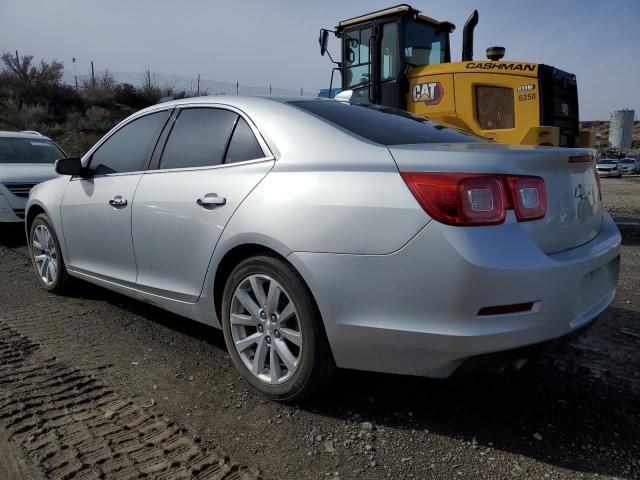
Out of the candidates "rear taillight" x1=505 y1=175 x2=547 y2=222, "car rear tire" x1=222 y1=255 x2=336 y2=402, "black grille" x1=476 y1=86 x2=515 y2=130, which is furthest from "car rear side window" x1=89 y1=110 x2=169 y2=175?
"black grille" x1=476 y1=86 x2=515 y2=130

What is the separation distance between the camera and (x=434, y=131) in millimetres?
3217

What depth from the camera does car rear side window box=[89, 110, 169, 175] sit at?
12.6 ft

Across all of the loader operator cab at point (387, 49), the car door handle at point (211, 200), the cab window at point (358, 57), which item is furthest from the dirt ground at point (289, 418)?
the cab window at point (358, 57)

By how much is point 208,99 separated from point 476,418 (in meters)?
2.49

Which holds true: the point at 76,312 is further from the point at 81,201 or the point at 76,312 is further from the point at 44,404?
the point at 44,404

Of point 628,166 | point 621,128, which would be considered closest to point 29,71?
point 628,166

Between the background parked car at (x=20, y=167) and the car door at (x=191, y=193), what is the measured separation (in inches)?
174

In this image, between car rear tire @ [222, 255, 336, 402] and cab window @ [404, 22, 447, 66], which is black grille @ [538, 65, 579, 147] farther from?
car rear tire @ [222, 255, 336, 402]

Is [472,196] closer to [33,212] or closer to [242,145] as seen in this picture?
[242,145]

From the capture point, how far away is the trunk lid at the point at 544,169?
2352mm

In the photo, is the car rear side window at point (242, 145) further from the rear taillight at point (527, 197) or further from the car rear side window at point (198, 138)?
the rear taillight at point (527, 197)

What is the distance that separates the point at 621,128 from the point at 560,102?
211 ft

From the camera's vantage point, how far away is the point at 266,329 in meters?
2.84

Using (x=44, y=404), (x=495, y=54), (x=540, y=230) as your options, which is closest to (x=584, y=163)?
(x=540, y=230)
